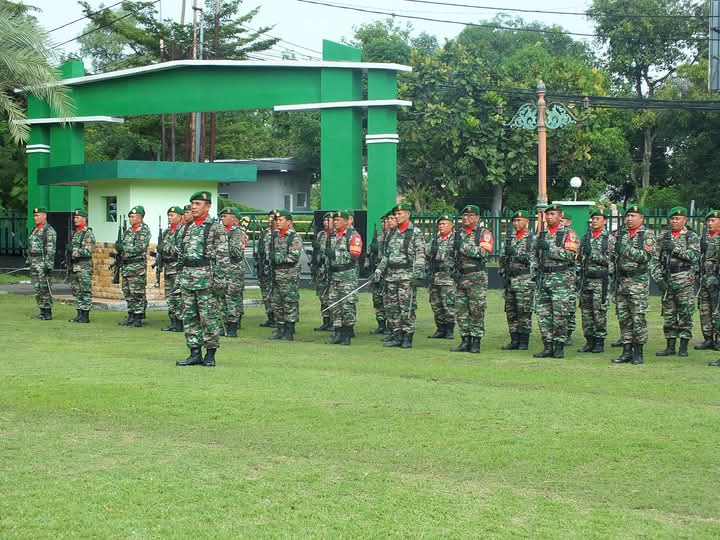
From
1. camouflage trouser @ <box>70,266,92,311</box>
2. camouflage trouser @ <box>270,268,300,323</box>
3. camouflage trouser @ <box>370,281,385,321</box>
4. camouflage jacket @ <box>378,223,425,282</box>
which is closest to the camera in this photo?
camouflage jacket @ <box>378,223,425,282</box>

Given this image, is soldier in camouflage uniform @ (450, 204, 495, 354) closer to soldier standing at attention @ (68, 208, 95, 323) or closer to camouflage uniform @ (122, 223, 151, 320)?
camouflage uniform @ (122, 223, 151, 320)

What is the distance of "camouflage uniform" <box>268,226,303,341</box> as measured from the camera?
1420cm

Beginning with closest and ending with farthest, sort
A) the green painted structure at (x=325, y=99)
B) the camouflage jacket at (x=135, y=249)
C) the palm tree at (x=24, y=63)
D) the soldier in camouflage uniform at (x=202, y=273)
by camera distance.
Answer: the soldier in camouflage uniform at (x=202, y=273) → the camouflage jacket at (x=135, y=249) → the palm tree at (x=24, y=63) → the green painted structure at (x=325, y=99)

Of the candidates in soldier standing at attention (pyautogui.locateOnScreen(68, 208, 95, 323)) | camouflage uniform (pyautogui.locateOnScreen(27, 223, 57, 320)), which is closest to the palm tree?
camouflage uniform (pyautogui.locateOnScreen(27, 223, 57, 320))

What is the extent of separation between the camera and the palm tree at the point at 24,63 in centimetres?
1950

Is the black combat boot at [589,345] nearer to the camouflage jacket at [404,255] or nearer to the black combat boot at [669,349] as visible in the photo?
the black combat boot at [669,349]

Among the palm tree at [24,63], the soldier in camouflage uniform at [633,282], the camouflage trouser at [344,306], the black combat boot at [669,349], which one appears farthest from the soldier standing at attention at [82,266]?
the black combat boot at [669,349]

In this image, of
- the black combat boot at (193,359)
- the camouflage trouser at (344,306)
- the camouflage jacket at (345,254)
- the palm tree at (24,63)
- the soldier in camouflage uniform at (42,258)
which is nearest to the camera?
the black combat boot at (193,359)

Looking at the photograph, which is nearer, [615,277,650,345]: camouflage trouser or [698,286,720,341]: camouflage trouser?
[615,277,650,345]: camouflage trouser

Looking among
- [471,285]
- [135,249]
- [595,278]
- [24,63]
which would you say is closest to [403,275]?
[471,285]

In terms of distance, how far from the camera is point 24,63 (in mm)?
19844

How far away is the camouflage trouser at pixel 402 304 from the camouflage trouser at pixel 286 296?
1.38 metres

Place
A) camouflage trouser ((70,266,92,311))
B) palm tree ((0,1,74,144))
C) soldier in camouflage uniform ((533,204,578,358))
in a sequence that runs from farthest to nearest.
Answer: palm tree ((0,1,74,144)) → camouflage trouser ((70,266,92,311)) → soldier in camouflage uniform ((533,204,578,358))

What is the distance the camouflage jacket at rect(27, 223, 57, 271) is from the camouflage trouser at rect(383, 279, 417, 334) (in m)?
5.88
